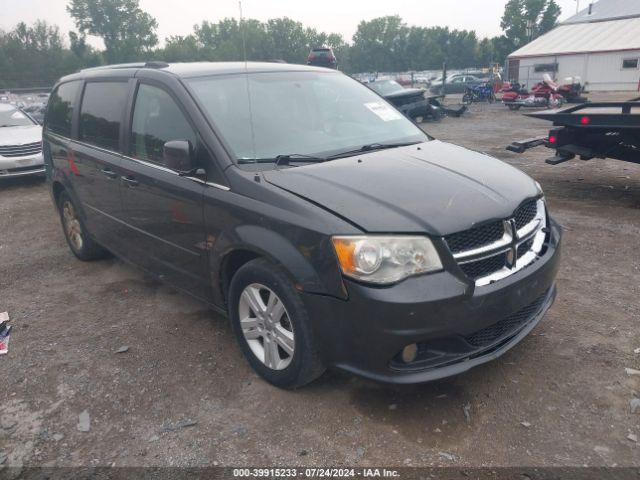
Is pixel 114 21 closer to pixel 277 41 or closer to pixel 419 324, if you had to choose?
pixel 277 41

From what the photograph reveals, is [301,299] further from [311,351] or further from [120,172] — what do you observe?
[120,172]

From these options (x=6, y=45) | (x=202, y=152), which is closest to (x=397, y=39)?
(x=6, y=45)

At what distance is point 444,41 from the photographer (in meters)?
90.4

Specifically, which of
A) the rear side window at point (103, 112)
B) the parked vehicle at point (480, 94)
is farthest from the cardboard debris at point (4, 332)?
the parked vehicle at point (480, 94)

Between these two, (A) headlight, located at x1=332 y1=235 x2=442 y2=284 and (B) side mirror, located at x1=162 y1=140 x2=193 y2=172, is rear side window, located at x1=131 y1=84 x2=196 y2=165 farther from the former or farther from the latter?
(A) headlight, located at x1=332 y1=235 x2=442 y2=284

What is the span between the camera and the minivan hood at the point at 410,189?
2.55m

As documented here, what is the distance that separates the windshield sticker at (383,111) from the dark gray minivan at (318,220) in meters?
0.02

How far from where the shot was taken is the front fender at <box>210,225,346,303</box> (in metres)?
2.52

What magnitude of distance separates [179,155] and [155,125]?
28.5 inches

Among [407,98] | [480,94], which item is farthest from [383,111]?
[480,94]

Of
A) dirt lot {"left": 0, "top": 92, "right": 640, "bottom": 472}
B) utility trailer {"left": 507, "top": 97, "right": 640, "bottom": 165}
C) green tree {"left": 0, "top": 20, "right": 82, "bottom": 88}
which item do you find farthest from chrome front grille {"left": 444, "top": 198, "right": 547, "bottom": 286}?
green tree {"left": 0, "top": 20, "right": 82, "bottom": 88}

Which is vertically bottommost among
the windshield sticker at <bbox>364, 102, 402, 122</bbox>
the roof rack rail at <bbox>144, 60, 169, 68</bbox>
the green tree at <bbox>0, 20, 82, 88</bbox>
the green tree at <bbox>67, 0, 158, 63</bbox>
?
the windshield sticker at <bbox>364, 102, 402, 122</bbox>

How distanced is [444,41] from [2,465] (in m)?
97.8

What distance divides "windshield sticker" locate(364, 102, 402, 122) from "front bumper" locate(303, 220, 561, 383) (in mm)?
1766
